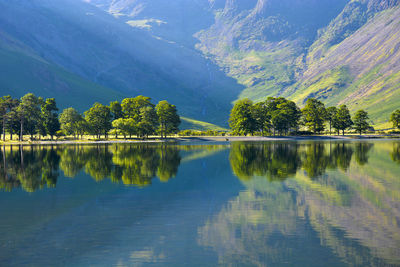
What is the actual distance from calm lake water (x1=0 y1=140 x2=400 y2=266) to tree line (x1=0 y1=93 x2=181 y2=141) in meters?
121

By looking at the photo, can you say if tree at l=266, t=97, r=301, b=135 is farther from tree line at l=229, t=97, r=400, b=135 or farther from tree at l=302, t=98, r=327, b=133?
tree at l=302, t=98, r=327, b=133

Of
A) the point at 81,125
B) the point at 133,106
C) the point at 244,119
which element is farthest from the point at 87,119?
the point at 244,119

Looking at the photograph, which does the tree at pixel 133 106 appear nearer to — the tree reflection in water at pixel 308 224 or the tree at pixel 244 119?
the tree at pixel 244 119

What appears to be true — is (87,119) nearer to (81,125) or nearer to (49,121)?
(81,125)

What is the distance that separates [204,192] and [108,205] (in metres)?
9.54

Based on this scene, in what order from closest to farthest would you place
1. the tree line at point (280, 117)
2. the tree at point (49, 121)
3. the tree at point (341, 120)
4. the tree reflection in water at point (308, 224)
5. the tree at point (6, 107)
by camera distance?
1. the tree reflection in water at point (308, 224)
2. the tree at point (6, 107)
3. the tree at point (49, 121)
4. the tree line at point (280, 117)
5. the tree at point (341, 120)

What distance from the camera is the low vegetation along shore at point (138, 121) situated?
6260 inches

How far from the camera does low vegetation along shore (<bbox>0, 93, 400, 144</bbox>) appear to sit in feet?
522

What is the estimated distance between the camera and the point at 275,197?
31.4 m

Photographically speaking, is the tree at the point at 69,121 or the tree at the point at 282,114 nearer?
the tree at the point at 69,121

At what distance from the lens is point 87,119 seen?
173 metres

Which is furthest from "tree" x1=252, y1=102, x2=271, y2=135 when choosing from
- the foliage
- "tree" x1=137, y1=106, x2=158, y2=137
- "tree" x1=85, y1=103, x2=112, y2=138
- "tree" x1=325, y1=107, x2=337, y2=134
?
the foliage

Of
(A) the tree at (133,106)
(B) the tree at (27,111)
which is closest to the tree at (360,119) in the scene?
(A) the tree at (133,106)

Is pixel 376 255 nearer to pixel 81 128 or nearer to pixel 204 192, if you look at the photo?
pixel 204 192
